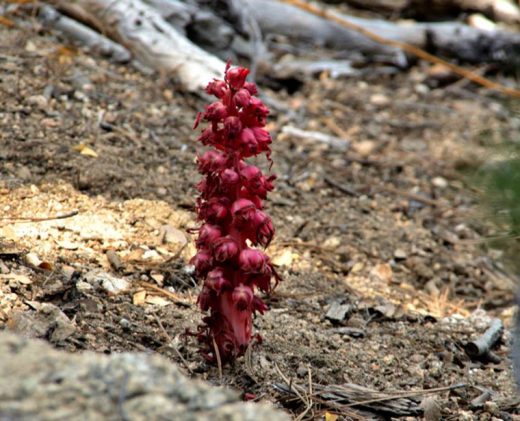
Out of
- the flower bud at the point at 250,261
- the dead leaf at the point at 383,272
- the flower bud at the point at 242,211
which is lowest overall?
the dead leaf at the point at 383,272

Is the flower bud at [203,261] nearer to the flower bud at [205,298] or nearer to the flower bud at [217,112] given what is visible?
→ the flower bud at [205,298]

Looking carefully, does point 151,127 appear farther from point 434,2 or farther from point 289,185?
point 434,2

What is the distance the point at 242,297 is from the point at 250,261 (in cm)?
11

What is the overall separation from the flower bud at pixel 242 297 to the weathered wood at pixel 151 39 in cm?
252

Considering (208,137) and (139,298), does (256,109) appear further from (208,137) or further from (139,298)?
(139,298)

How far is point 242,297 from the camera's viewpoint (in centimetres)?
244

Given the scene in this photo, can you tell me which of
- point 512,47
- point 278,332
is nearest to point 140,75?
point 278,332

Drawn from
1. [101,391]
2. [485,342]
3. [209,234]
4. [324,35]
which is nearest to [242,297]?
[209,234]

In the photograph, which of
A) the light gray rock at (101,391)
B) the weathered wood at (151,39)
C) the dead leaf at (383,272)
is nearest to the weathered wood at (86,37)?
the weathered wood at (151,39)

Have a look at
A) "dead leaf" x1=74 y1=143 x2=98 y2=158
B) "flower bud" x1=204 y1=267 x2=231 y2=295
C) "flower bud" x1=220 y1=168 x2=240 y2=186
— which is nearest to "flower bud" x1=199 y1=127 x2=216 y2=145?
"flower bud" x1=220 y1=168 x2=240 y2=186

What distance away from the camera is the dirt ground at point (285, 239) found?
8.99ft

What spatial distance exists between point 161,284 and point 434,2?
16.0 ft

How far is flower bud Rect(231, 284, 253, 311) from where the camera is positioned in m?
2.44

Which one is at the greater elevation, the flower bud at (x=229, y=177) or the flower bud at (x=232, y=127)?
the flower bud at (x=232, y=127)
